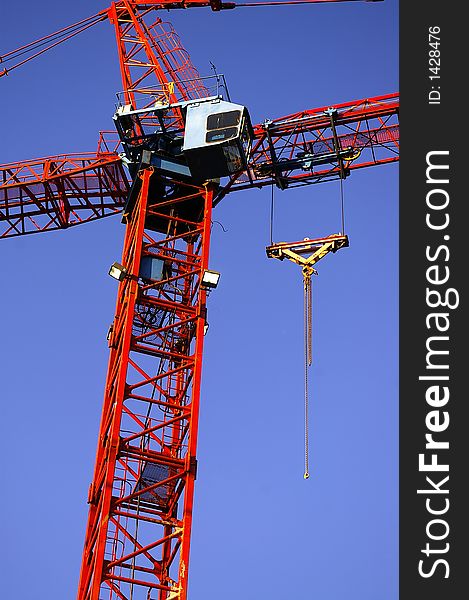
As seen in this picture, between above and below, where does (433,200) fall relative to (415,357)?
above

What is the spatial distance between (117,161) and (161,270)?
16.1ft

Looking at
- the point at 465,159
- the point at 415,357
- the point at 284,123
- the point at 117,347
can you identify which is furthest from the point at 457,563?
the point at 284,123

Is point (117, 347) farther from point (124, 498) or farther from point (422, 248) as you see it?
point (422, 248)

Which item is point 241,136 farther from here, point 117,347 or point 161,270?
point 117,347

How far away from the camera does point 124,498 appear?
109 feet

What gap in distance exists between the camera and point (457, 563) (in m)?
23.8

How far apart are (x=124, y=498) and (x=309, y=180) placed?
12.6 metres

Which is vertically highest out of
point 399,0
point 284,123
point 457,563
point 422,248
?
point 284,123

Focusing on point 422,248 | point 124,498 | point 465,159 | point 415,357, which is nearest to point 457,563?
point 415,357

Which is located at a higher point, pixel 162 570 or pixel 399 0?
pixel 399 0

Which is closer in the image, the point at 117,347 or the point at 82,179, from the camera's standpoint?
the point at 117,347

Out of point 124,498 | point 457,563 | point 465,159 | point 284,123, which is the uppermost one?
point 284,123

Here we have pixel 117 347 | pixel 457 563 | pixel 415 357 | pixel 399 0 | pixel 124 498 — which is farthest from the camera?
pixel 117 347

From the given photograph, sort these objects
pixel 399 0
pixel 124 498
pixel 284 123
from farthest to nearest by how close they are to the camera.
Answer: pixel 284 123
pixel 124 498
pixel 399 0
